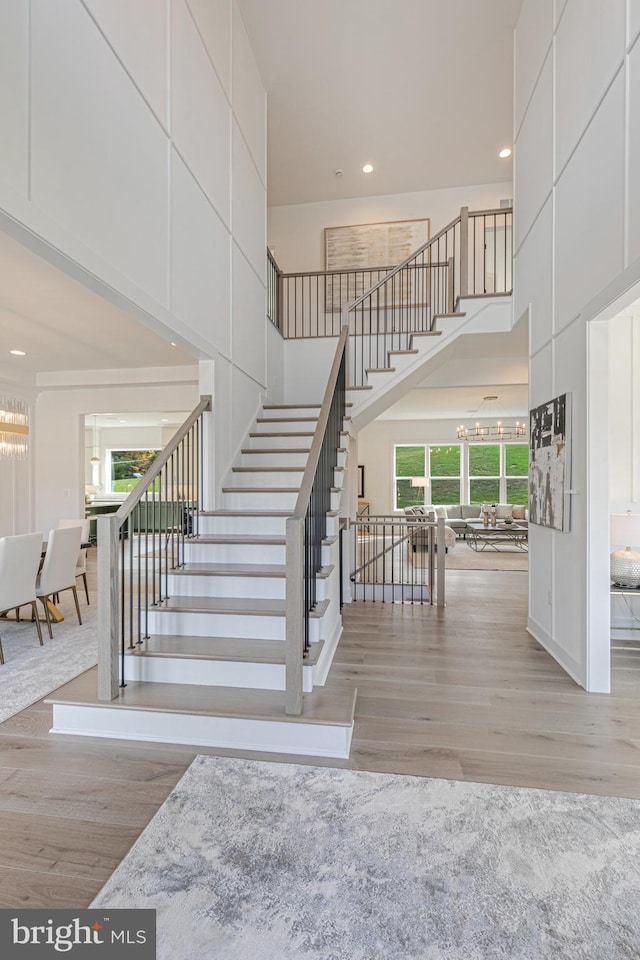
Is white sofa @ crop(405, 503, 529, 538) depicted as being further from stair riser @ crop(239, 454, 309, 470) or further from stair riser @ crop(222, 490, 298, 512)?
stair riser @ crop(222, 490, 298, 512)

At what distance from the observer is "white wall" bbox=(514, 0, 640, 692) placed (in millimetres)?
2455

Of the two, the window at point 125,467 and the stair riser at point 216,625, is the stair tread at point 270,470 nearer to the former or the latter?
the stair riser at point 216,625

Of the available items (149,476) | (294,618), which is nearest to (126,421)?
(149,476)

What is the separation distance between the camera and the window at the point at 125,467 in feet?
48.5

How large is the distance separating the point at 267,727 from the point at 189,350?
8.86ft

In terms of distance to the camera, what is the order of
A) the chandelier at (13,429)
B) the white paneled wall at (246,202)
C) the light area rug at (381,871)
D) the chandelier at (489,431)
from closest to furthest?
the light area rug at (381,871) → the white paneled wall at (246,202) → the chandelier at (13,429) → the chandelier at (489,431)

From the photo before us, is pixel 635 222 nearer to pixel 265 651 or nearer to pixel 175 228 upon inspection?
pixel 175 228

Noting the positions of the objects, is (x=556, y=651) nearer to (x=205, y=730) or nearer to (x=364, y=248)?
(x=205, y=730)

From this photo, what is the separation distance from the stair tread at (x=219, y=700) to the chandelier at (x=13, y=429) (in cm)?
474

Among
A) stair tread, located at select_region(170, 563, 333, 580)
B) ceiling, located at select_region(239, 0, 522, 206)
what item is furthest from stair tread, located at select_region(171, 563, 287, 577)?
ceiling, located at select_region(239, 0, 522, 206)

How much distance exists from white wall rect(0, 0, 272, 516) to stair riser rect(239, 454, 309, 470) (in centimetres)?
32

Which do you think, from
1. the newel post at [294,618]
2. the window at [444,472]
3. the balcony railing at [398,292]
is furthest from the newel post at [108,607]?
the window at [444,472]

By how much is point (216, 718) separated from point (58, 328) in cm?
427

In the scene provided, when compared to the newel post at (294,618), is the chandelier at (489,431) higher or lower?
higher
